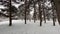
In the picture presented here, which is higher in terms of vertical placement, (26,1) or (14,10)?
(26,1)

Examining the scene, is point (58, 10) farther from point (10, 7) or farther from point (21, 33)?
point (10, 7)

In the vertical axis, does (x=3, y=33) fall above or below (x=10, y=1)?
below

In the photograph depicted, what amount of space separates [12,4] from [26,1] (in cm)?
461

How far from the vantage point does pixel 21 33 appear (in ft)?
56.4

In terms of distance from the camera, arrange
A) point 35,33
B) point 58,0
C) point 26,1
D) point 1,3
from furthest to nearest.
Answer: point 26,1
point 1,3
point 35,33
point 58,0

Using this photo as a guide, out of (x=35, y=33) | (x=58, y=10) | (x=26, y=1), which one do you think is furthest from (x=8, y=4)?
(x=58, y=10)

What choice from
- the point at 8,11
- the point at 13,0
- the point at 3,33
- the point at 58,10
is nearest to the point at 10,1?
Answer: the point at 13,0

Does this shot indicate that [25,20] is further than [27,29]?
Yes

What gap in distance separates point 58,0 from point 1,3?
2193 centimetres

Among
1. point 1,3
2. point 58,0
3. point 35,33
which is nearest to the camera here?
point 58,0

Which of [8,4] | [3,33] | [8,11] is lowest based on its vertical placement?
[3,33]

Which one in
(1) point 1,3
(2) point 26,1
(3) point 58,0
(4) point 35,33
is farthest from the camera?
(2) point 26,1

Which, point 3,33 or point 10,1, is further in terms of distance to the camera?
point 10,1

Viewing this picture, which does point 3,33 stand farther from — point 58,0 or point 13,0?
point 58,0
